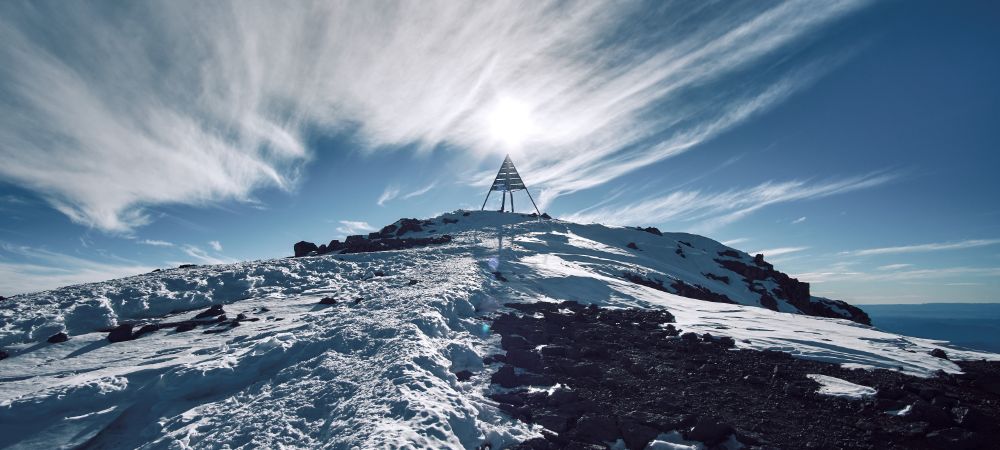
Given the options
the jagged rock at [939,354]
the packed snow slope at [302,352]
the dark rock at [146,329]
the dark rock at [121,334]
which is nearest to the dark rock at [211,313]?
the packed snow slope at [302,352]

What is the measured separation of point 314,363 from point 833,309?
68.7 meters

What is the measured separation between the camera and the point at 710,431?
304 inches

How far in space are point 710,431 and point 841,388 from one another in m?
5.34

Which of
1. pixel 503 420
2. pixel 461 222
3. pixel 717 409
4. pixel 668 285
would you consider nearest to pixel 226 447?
pixel 503 420

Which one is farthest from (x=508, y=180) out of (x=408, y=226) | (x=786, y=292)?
(x=786, y=292)

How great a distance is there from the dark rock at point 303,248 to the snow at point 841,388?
42783 millimetres

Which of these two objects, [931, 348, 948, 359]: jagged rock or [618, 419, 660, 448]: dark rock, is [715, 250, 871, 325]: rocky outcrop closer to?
[931, 348, 948, 359]: jagged rock

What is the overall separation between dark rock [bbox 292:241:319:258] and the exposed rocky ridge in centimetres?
3448

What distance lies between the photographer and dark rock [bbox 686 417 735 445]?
25.1 ft

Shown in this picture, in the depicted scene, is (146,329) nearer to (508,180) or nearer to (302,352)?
(302,352)

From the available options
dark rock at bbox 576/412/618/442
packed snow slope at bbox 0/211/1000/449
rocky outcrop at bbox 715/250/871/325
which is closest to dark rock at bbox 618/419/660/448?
dark rock at bbox 576/412/618/442

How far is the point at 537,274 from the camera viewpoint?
29094 mm

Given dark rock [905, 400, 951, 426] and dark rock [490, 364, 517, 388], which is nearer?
dark rock [905, 400, 951, 426]

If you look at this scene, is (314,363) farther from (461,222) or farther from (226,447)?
(461,222)
